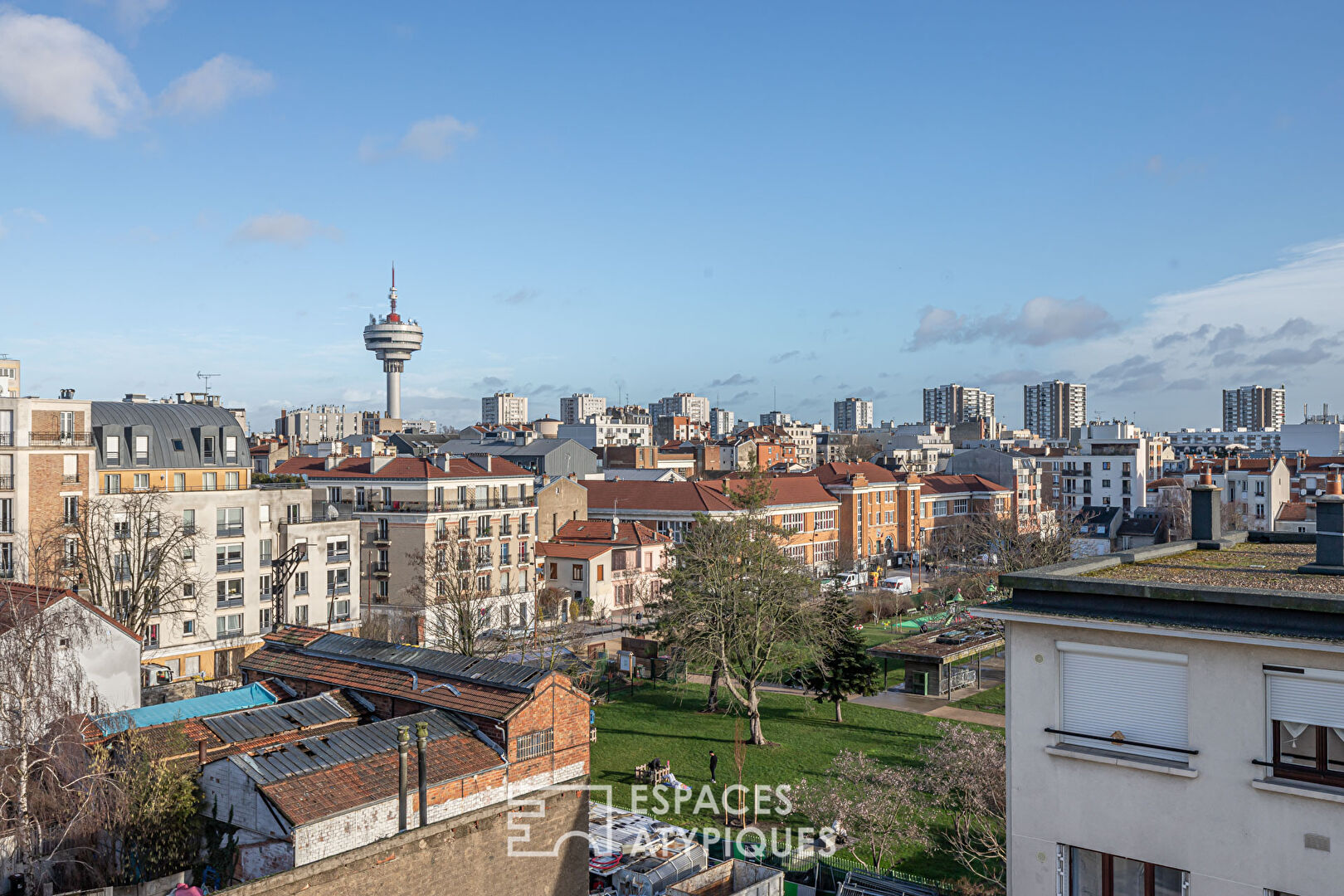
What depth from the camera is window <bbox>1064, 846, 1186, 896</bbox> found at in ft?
31.3

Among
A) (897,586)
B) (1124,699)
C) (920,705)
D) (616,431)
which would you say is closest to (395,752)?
(1124,699)

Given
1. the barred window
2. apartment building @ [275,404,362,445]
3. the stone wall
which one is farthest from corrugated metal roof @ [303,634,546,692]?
apartment building @ [275,404,362,445]

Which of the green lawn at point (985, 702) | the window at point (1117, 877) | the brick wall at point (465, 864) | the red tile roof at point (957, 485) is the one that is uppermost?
the red tile roof at point (957, 485)

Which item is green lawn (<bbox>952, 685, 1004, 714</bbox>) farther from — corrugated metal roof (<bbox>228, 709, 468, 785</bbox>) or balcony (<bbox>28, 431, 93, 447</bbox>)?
balcony (<bbox>28, 431, 93, 447</bbox>)

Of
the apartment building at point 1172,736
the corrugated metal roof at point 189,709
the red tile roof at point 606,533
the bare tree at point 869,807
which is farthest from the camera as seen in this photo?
the red tile roof at point 606,533

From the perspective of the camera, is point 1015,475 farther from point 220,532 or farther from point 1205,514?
point 1205,514

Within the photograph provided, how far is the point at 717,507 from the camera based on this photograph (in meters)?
73.0

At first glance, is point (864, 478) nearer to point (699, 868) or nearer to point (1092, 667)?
point (699, 868)

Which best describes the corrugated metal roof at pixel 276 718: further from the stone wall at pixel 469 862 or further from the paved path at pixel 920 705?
the paved path at pixel 920 705

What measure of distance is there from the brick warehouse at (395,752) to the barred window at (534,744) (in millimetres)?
21

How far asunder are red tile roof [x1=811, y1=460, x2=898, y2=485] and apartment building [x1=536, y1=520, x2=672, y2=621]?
2667 centimetres

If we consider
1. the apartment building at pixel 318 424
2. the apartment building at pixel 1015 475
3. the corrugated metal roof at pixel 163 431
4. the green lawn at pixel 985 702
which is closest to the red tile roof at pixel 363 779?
the green lawn at pixel 985 702

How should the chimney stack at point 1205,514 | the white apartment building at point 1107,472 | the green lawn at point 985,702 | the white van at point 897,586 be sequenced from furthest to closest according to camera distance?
the white apartment building at point 1107,472 → the white van at point 897,586 → the green lawn at point 985,702 → the chimney stack at point 1205,514

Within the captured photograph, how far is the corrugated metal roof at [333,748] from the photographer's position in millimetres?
16609
